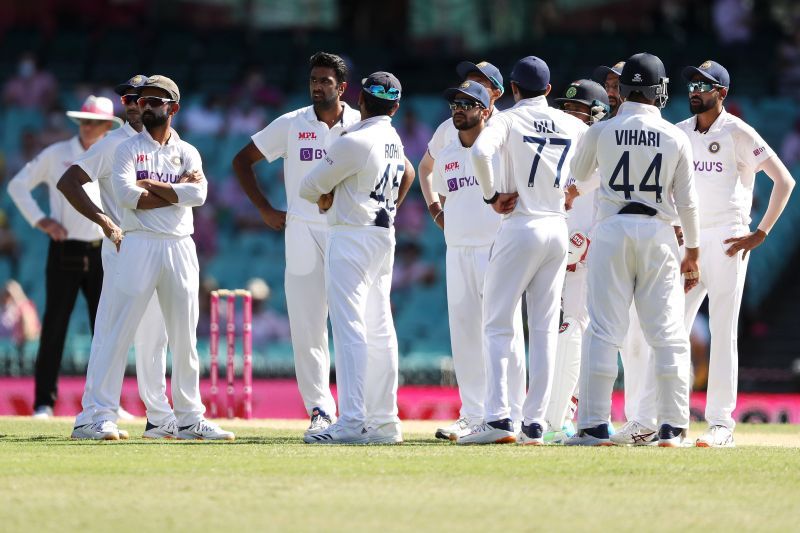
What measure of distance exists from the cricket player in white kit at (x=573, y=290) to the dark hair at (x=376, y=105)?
4.64 ft

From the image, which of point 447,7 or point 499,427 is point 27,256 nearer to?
point 447,7

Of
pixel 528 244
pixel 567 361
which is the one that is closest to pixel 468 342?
pixel 567 361

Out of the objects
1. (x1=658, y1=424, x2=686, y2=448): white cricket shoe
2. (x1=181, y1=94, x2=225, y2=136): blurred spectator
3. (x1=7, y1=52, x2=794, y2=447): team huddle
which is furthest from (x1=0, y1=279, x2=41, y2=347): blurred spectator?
(x1=658, y1=424, x2=686, y2=448): white cricket shoe

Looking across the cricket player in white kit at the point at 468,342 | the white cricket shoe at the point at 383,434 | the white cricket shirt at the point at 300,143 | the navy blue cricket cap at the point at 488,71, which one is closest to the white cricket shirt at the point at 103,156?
the white cricket shirt at the point at 300,143

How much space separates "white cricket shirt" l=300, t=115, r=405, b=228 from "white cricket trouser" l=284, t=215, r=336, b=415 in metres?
0.91

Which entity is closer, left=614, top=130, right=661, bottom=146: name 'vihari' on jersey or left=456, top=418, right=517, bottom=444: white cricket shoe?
left=614, top=130, right=661, bottom=146: name 'vihari' on jersey

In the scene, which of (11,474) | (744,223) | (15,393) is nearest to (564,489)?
(11,474)

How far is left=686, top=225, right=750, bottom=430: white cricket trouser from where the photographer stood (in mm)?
11281

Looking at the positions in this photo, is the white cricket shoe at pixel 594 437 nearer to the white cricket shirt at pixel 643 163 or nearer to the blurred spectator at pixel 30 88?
the white cricket shirt at pixel 643 163

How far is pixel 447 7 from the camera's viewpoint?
88.9 ft

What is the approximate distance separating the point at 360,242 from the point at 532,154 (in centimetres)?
125

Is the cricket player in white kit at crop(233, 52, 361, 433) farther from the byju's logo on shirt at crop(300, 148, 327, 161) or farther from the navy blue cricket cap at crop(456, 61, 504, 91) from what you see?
the navy blue cricket cap at crop(456, 61, 504, 91)

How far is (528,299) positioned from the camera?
1089cm

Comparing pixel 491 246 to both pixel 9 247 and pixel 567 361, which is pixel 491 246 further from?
pixel 9 247
